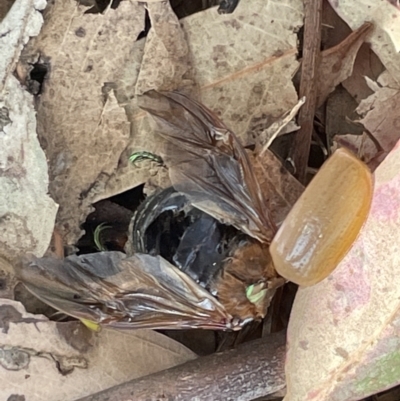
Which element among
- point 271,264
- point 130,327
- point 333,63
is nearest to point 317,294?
point 271,264

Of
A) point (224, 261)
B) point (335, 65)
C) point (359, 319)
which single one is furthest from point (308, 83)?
point (359, 319)

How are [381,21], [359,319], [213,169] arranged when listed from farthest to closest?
[381,21] → [213,169] → [359,319]

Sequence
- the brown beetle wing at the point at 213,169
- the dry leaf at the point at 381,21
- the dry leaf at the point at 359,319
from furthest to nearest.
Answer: the dry leaf at the point at 381,21 < the brown beetle wing at the point at 213,169 < the dry leaf at the point at 359,319

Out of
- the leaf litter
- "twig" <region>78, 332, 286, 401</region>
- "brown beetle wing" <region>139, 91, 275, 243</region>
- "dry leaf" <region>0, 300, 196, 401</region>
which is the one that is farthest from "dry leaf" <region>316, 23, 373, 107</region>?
"dry leaf" <region>0, 300, 196, 401</region>

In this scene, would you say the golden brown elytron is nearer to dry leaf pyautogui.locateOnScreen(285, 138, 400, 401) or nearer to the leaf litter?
dry leaf pyautogui.locateOnScreen(285, 138, 400, 401)

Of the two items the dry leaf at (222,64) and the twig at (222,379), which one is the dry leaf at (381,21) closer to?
the dry leaf at (222,64)

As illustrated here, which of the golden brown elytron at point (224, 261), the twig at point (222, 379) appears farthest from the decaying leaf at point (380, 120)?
the twig at point (222, 379)

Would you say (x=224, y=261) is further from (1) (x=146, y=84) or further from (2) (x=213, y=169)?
(1) (x=146, y=84)
